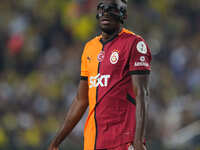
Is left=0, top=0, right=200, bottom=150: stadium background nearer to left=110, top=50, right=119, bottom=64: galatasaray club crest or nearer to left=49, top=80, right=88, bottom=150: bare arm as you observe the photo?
left=49, top=80, right=88, bottom=150: bare arm

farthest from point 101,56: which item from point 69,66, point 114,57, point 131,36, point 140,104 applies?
point 69,66

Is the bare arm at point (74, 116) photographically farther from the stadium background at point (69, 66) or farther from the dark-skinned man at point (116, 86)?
the stadium background at point (69, 66)

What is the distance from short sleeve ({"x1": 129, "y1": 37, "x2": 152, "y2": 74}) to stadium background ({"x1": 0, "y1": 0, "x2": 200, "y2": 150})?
4032mm

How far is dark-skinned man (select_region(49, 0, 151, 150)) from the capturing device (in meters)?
4.05

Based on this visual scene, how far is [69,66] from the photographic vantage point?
36.7ft

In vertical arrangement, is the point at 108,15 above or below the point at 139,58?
above

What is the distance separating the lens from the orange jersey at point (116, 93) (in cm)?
411

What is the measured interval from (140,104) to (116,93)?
0.88 feet

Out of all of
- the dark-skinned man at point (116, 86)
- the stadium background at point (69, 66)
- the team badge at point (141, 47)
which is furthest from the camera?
the stadium background at point (69, 66)

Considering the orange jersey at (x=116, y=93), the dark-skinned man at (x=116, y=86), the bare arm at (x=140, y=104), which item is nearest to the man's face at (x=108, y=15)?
the dark-skinned man at (x=116, y=86)

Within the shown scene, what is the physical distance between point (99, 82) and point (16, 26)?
8699 mm

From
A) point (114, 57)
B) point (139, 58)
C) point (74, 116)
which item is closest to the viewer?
point (139, 58)

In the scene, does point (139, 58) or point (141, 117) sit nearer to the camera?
point (141, 117)

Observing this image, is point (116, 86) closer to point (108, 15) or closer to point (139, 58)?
point (139, 58)
